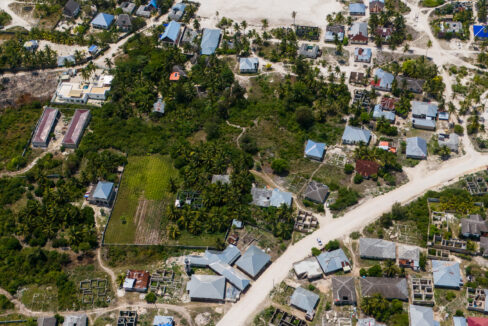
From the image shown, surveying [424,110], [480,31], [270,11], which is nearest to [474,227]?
[424,110]

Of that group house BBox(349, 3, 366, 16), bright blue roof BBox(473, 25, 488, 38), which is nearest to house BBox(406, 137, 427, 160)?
bright blue roof BBox(473, 25, 488, 38)

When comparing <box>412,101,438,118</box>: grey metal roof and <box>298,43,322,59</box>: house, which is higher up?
<box>298,43,322,59</box>: house

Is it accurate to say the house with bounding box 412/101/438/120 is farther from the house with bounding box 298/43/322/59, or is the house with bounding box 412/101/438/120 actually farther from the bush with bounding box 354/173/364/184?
the house with bounding box 298/43/322/59

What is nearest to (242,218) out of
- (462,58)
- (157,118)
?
(157,118)

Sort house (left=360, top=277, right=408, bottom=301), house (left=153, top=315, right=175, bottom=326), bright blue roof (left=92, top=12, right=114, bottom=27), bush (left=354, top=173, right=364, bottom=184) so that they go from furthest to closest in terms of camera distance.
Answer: bright blue roof (left=92, top=12, right=114, bottom=27) < bush (left=354, top=173, right=364, bottom=184) < house (left=360, top=277, right=408, bottom=301) < house (left=153, top=315, right=175, bottom=326)

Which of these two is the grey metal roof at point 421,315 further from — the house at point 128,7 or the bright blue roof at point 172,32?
the house at point 128,7

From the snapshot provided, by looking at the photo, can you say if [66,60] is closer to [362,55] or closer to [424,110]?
[362,55]

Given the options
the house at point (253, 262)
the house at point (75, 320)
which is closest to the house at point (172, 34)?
the house at point (253, 262)
